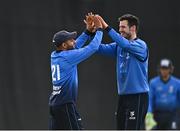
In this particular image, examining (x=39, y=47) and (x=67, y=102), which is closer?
(x=67, y=102)

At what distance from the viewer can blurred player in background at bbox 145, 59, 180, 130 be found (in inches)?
539

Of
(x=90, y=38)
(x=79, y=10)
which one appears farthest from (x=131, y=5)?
(x=90, y=38)

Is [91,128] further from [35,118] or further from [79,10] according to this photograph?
[79,10]

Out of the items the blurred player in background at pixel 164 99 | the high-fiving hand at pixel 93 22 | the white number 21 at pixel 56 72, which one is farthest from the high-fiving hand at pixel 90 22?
the blurred player in background at pixel 164 99

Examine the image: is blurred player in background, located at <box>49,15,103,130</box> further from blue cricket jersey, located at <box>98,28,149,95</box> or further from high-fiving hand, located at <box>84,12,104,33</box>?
blue cricket jersey, located at <box>98,28,149,95</box>

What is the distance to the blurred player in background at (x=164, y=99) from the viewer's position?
13.7 metres

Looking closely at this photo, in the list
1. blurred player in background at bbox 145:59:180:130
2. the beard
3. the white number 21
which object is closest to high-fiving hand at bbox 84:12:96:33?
the beard

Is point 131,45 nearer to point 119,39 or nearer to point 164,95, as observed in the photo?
point 119,39

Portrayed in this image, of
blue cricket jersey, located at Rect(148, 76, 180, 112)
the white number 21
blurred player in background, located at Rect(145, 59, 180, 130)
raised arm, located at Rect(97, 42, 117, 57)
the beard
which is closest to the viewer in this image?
the white number 21

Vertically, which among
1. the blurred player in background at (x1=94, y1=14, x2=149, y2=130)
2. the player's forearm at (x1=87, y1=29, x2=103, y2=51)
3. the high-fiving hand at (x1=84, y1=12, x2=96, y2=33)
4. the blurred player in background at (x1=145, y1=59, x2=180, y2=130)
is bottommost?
the blurred player in background at (x1=145, y1=59, x2=180, y2=130)

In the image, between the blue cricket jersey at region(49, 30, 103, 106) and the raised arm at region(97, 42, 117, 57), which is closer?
the blue cricket jersey at region(49, 30, 103, 106)

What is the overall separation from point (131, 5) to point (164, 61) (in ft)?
4.83

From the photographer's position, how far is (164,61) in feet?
46.3

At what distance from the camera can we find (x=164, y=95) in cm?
1390
